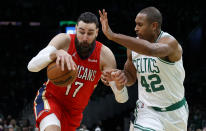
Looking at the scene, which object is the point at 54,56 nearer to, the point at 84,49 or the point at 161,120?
the point at 84,49

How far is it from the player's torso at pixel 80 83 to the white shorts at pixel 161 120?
2.65 feet

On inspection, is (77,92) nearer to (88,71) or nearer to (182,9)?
(88,71)

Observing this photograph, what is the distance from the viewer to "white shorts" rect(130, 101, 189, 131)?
378cm

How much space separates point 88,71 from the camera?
420 cm

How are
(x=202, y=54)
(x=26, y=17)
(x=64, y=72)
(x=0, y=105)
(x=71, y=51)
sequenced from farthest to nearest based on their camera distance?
(x=202, y=54)
(x=26, y=17)
(x=0, y=105)
(x=71, y=51)
(x=64, y=72)

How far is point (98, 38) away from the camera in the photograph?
1567 centimetres

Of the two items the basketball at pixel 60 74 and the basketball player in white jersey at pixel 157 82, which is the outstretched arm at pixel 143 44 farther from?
the basketball at pixel 60 74

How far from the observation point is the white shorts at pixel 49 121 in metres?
3.86

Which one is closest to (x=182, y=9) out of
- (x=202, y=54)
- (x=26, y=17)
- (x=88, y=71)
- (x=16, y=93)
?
(x=202, y=54)

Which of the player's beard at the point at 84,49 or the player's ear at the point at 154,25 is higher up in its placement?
the player's ear at the point at 154,25

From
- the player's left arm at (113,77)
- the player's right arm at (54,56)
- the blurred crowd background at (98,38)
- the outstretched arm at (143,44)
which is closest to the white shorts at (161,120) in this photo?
the player's left arm at (113,77)

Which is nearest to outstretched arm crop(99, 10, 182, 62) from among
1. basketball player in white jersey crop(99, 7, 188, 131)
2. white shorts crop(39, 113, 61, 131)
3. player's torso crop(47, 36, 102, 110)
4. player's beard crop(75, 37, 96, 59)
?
basketball player in white jersey crop(99, 7, 188, 131)

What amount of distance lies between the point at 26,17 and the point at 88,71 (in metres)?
12.9

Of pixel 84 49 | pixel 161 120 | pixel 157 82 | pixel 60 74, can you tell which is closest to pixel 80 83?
pixel 84 49
